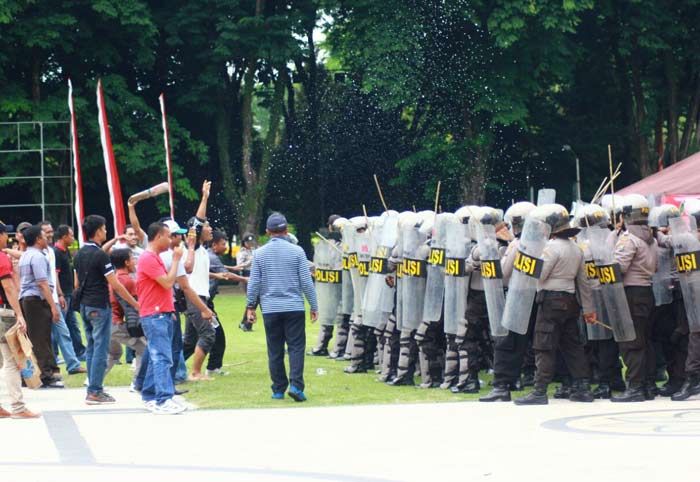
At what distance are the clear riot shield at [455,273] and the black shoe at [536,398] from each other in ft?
5.67

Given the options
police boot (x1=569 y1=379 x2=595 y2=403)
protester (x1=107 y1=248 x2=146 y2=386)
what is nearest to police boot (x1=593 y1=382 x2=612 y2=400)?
police boot (x1=569 y1=379 x2=595 y2=403)

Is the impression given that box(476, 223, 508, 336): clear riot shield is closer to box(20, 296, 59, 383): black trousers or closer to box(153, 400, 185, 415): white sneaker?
box(153, 400, 185, 415): white sneaker

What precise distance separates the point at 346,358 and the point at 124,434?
8.30 meters

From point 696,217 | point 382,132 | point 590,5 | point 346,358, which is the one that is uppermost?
point 590,5

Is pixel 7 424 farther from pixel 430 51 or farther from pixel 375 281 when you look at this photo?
pixel 430 51

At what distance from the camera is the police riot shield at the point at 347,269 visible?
64.8 ft

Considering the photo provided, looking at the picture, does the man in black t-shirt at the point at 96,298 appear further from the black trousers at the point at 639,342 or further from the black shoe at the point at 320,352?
the black shoe at the point at 320,352

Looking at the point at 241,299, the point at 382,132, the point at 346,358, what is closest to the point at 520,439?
the point at 346,358

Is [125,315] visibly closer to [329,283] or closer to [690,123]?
[329,283]

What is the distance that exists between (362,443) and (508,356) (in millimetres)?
3901

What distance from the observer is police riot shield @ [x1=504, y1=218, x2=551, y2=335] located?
1438 cm

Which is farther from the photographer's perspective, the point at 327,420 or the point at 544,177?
the point at 544,177

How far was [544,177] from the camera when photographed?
4659 cm

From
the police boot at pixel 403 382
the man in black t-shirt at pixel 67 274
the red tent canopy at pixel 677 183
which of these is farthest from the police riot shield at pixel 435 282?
the red tent canopy at pixel 677 183
